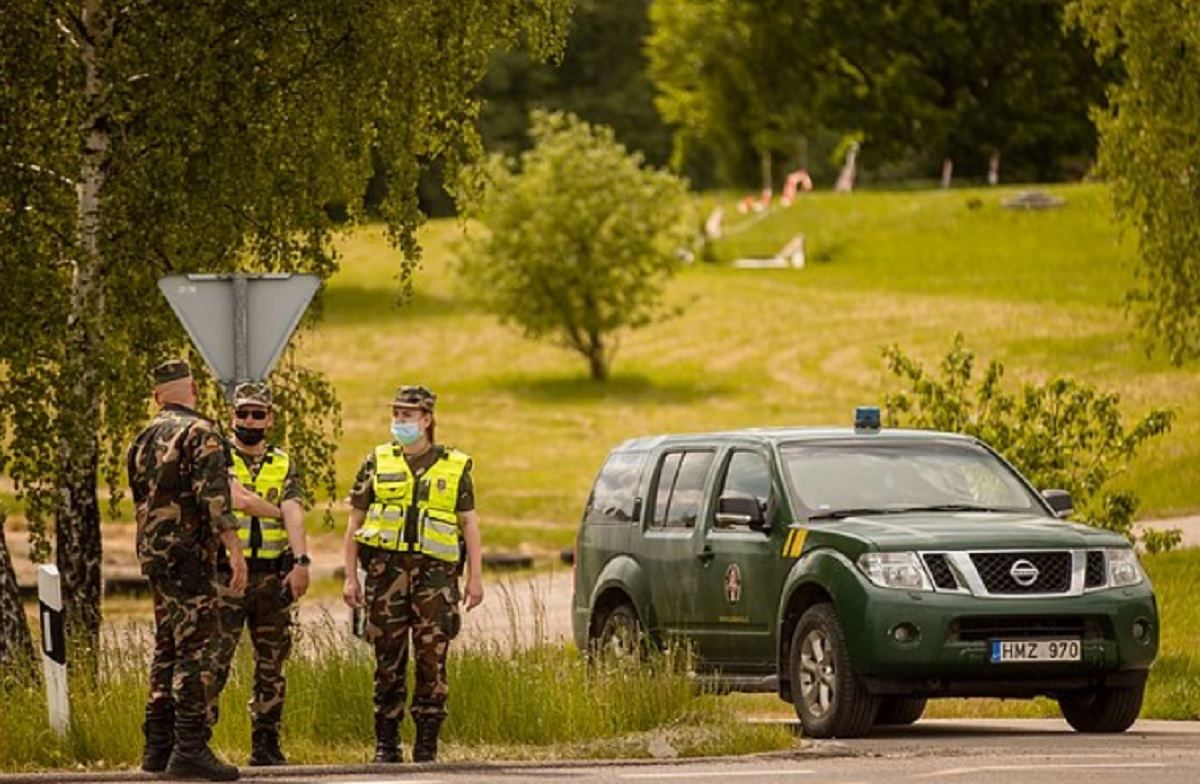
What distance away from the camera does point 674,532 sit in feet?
65.0

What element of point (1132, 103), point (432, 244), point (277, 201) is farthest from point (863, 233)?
point (277, 201)

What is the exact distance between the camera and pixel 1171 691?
71.3ft

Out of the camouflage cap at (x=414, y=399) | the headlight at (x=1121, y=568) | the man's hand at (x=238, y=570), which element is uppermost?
the camouflage cap at (x=414, y=399)

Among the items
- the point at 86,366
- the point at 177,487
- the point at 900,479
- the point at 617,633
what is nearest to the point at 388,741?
the point at 177,487

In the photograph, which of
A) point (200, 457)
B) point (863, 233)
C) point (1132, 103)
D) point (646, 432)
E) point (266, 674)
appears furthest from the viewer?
point (863, 233)

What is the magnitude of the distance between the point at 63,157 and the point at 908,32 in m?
77.7

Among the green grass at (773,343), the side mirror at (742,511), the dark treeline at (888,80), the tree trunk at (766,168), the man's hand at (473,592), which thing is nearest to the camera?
the man's hand at (473,592)

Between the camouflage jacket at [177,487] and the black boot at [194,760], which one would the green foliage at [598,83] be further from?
the black boot at [194,760]

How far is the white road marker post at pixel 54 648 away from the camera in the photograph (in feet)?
51.3

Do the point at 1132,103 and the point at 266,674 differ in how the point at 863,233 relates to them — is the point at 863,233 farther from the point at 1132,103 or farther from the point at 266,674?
the point at 266,674

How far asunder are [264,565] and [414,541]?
28.5 inches

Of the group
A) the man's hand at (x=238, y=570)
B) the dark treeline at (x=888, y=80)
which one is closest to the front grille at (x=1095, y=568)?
the man's hand at (x=238, y=570)

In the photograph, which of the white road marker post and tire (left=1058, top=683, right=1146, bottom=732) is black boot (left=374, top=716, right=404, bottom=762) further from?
tire (left=1058, top=683, right=1146, bottom=732)

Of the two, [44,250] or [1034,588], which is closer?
[1034,588]
